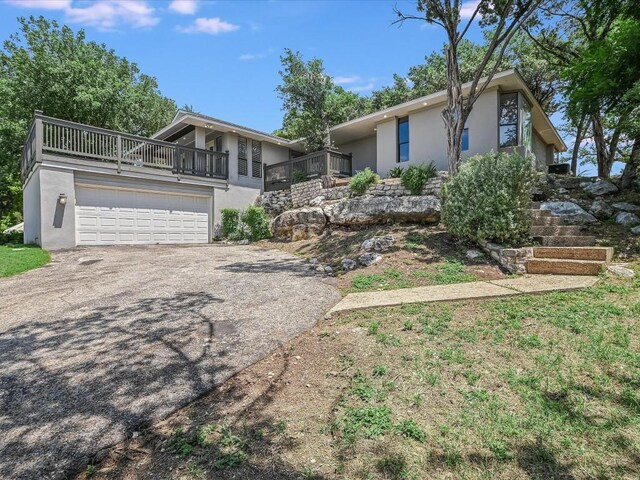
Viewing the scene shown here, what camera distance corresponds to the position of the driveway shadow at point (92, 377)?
6.65 feet

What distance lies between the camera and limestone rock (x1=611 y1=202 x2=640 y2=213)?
7312 millimetres

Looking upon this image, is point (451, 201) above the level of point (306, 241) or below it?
above

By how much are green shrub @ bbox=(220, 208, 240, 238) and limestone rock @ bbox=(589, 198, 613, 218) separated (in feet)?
36.1

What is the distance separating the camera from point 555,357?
9.07ft

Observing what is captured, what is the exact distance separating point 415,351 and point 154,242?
→ 11.6 metres

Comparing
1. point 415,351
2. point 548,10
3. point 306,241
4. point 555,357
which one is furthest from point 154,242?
point 548,10

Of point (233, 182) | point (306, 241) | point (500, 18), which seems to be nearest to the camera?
point (500, 18)

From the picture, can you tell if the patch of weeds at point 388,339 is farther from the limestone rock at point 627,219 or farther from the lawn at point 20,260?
the lawn at point 20,260

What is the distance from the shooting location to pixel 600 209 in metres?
7.50

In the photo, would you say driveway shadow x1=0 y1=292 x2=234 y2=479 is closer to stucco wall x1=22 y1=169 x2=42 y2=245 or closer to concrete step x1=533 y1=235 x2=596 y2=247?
concrete step x1=533 y1=235 x2=596 y2=247

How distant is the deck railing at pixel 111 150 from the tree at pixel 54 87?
7.05 meters

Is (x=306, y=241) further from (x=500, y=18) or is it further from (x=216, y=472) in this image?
(x=216, y=472)

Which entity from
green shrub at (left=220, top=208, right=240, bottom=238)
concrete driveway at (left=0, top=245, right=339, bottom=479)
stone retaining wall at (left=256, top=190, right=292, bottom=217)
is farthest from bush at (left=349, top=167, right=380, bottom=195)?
green shrub at (left=220, top=208, right=240, bottom=238)

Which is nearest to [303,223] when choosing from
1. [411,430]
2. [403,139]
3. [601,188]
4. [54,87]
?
[403,139]
